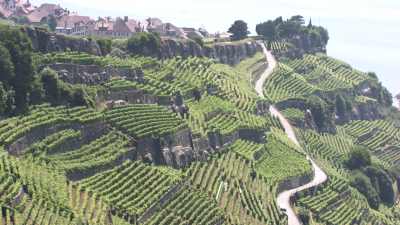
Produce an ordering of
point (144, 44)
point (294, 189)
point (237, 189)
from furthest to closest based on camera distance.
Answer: point (144, 44), point (294, 189), point (237, 189)

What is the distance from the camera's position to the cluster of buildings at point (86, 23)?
448 ft

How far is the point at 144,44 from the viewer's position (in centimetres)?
10825

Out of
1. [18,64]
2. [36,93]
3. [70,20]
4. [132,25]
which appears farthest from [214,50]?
[18,64]

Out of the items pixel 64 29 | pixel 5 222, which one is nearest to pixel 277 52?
pixel 64 29

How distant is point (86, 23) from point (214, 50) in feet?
82.0

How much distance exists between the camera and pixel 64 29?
13638cm

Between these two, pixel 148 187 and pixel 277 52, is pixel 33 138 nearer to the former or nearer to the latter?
pixel 148 187

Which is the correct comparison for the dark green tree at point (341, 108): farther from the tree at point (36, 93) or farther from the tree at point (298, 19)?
the tree at point (36, 93)

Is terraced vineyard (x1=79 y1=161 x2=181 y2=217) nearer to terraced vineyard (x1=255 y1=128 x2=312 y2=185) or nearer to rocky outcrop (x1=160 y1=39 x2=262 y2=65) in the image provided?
terraced vineyard (x1=255 y1=128 x2=312 y2=185)

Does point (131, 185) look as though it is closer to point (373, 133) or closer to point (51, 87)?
point (51, 87)

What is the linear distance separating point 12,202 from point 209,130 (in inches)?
1650

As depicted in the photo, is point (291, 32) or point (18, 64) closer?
point (18, 64)

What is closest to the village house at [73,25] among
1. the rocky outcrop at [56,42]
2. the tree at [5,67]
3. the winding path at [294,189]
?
the winding path at [294,189]

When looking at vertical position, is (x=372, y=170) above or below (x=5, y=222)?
below
